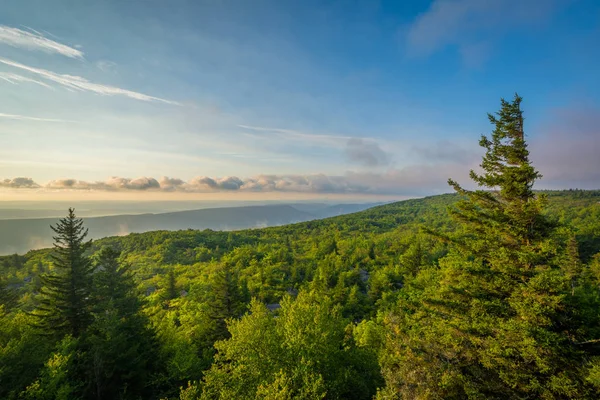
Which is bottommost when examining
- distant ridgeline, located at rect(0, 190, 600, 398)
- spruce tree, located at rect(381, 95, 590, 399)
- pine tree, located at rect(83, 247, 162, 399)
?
distant ridgeline, located at rect(0, 190, 600, 398)

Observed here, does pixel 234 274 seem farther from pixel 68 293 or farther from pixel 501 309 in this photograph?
pixel 501 309

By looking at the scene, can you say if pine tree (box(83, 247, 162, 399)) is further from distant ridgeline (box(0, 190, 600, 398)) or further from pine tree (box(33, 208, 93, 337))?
distant ridgeline (box(0, 190, 600, 398))

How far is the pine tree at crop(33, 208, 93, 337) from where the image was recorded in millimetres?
25188

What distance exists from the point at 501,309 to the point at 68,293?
35.9m

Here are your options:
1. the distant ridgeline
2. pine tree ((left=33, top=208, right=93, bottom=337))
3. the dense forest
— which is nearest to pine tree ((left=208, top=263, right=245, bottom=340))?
the distant ridgeline

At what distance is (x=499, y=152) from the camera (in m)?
17.0

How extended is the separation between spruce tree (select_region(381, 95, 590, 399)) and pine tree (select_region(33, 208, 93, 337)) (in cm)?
2905

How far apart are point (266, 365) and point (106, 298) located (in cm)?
2251

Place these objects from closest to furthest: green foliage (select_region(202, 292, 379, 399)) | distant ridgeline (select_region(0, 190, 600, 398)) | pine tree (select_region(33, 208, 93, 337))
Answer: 1. green foliage (select_region(202, 292, 379, 399))
2. pine tree (select_region(33, 208, 93, 337))
3. distant ridgeline (select_region(0, 190, 600, 398))

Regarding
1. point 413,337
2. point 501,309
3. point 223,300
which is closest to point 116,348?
point 223,300

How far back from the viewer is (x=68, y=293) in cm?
2561

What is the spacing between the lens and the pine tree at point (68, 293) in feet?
82.6

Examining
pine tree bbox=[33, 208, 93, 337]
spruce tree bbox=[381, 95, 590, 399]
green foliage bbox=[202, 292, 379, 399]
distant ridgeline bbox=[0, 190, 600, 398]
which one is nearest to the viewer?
Answer: spruce tree bbox=[381, 95, 590, 399]

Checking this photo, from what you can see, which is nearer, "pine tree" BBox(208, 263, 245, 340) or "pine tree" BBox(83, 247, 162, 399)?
"pine tree" BBox(83, 247, 162, 399)
